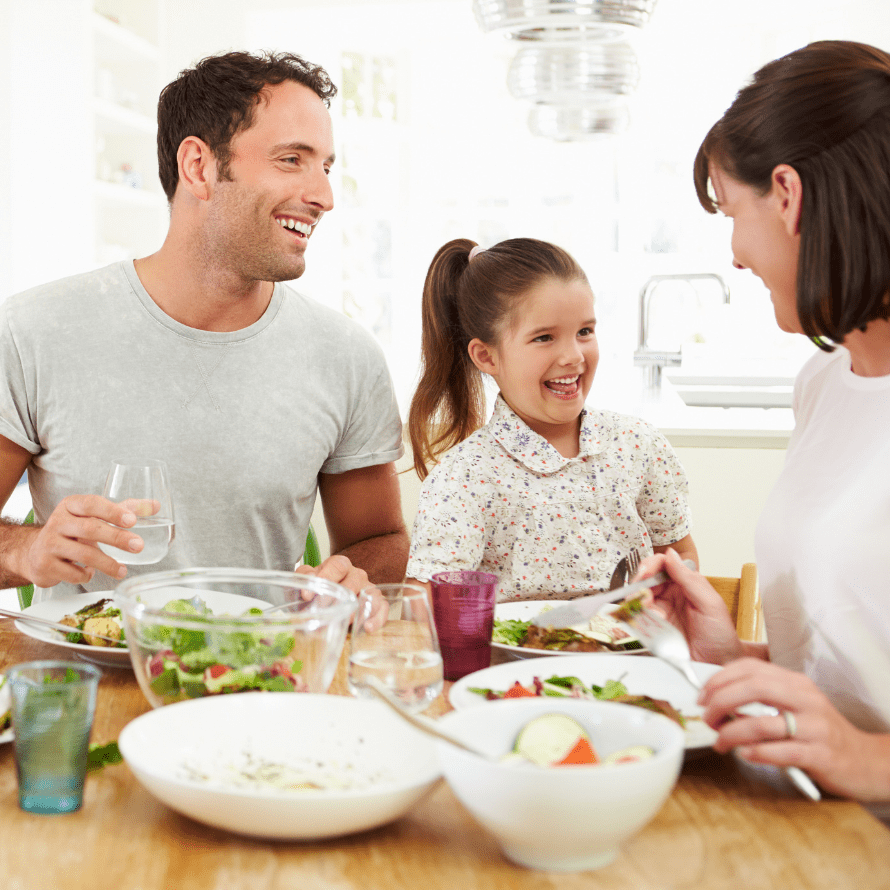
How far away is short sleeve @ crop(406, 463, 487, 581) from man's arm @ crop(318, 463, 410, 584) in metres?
0.21

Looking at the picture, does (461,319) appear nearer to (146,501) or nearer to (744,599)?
(744,599)

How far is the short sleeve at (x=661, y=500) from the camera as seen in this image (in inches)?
71.1

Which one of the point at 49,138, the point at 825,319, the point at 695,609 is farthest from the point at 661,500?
the point at 49,138

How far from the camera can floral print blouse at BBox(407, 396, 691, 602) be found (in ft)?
5.49

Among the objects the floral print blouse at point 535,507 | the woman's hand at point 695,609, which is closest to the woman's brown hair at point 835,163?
the woman's hand at point 695,609

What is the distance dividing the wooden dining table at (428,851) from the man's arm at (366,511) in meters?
1.08

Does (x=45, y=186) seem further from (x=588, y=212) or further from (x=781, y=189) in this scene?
(x=781, y=189)

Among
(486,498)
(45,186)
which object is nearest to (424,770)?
(486,498)

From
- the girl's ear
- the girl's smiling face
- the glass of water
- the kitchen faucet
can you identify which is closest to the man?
the girl's ear

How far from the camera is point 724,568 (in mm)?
2689

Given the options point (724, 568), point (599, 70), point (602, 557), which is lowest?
point (724, 568)

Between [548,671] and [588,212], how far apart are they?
549 cm

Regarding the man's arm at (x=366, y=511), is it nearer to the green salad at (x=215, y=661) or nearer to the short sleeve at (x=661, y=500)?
the short sleeve at (x=661, y=500)

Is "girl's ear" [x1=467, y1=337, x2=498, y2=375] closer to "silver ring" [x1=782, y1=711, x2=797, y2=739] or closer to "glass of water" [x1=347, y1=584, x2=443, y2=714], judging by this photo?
"glass of water" [x1=347, y1=584, x2=443, y2=714]
